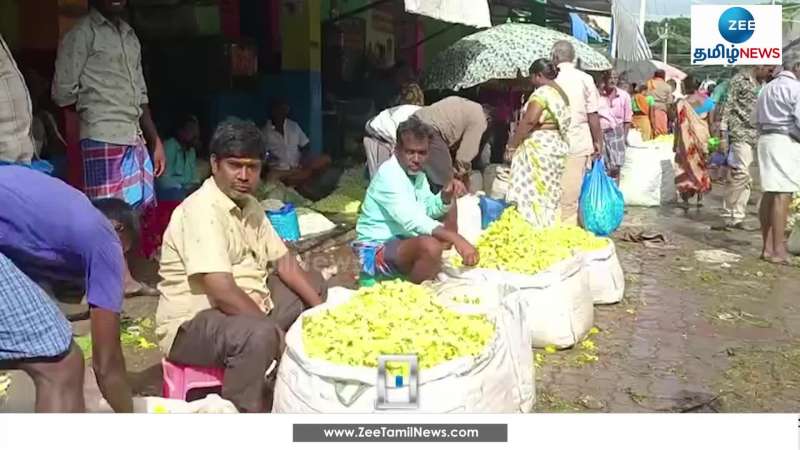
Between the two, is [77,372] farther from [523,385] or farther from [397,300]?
[523,385]

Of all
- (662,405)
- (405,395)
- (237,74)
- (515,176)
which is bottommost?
(662,405)

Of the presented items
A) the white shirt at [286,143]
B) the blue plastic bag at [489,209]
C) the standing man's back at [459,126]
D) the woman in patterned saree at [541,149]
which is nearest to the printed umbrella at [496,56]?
the standing man's back at [459,126]

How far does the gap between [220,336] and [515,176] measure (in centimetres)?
305

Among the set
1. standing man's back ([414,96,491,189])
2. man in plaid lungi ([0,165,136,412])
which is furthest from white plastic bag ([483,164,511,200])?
man in plaid lungi ([0,165,136,412])

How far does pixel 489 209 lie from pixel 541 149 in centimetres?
51

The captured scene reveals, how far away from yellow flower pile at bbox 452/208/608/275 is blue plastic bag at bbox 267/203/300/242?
0.90 meters

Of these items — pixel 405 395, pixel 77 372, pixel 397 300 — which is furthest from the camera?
pixel 397 300

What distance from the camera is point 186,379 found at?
10.4 feet

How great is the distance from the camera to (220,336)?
3.07 meters

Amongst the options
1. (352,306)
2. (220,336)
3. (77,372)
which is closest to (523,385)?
(352,306)

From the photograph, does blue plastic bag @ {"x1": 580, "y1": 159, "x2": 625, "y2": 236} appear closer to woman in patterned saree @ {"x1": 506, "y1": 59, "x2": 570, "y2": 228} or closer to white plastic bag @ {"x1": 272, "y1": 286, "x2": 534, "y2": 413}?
woman in patterned saree @ {"x1": 506, "y1": 59, "x2": 570, "y2": 228}

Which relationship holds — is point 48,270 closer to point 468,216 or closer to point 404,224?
point 404,224

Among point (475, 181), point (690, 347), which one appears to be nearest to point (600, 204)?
point (475, 181)

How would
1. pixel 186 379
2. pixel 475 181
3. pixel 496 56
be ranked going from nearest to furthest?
pixel 186 379
pixel 475 181
pixel 496 56
